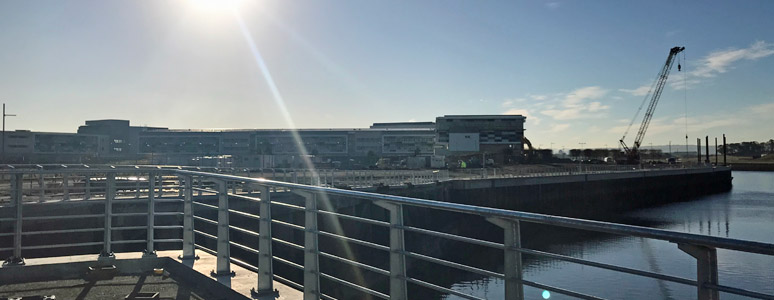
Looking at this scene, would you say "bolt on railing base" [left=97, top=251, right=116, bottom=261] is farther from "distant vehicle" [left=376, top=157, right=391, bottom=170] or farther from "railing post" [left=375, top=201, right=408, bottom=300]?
"distant vehicle" [left=376, top=157, right=391, bottom=170]

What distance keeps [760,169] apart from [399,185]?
586ft

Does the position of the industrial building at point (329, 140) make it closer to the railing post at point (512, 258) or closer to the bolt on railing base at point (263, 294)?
the bolt on railing base at point (263, 294)

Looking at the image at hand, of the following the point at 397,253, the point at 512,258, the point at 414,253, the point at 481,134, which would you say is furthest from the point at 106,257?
the point at 481,134

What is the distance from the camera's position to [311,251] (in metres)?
4.95

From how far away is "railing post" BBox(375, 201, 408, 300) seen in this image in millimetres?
4035

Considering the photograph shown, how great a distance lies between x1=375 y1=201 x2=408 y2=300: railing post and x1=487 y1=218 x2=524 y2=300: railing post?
36.9 inches

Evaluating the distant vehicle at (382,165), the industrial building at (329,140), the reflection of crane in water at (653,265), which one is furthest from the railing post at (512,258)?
the industrial building at (329,140)

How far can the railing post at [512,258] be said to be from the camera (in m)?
3.17

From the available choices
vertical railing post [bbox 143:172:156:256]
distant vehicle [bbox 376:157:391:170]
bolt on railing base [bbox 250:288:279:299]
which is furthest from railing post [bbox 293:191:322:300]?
distant vehicle [bbox 376:157:391:170]

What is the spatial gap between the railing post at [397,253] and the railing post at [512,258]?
94 cm

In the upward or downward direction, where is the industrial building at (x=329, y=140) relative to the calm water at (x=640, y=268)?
upward

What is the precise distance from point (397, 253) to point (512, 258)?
1.08 metres

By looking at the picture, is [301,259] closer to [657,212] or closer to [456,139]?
[657,212]

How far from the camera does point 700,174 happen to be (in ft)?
293
